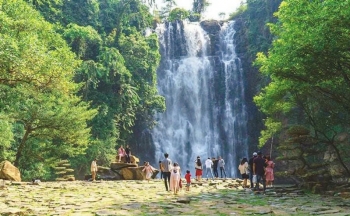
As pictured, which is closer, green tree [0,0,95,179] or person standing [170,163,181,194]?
green tree [0,0,95,179]

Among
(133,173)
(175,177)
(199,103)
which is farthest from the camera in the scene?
(199,103)

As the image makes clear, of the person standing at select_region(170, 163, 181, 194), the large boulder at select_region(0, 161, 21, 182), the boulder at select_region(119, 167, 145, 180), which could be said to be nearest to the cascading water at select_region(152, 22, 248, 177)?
the boulder at select_region(119, 167, 145, 180)

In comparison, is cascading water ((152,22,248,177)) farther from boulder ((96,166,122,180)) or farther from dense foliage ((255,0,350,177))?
dense foliage ((255,0,350,177))

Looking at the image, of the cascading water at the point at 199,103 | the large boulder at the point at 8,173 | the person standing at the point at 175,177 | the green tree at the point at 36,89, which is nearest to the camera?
the green tree at the point at 36,89

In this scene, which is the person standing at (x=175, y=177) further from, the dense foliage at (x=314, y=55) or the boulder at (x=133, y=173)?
the boulder at (x=133, y=173)

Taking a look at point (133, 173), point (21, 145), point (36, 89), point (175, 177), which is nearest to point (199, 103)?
point (133, 173)

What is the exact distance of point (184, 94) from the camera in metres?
40.1

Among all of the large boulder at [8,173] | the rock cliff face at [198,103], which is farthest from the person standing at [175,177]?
the rock cliff face at [198,103]

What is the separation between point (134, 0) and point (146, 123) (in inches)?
564

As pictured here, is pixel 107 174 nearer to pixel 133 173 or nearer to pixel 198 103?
pixel 133 173

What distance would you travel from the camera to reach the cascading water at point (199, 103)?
3691cm

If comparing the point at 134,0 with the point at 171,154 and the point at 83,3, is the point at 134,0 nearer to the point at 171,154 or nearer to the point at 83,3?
the point at 83,3

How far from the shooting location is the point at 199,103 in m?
39.8

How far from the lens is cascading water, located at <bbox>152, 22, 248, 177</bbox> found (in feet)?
121
